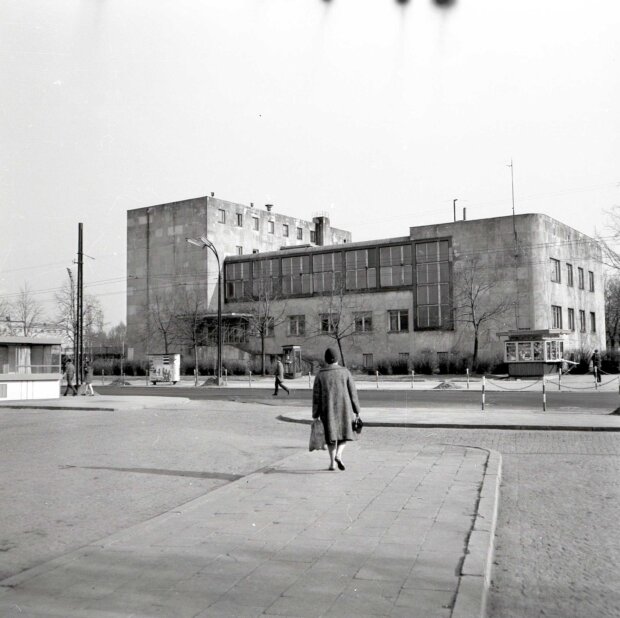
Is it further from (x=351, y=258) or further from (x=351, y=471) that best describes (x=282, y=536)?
(x=351, y=258)

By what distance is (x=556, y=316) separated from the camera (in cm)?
5628

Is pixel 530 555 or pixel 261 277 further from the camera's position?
pixel 261 277

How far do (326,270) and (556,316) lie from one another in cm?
2017

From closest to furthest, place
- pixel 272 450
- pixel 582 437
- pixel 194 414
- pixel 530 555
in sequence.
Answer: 1. pixel 530 555
2. pixel 272 450
3. pixel 582 437
4. pixel 194 414

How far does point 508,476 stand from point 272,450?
183 inches

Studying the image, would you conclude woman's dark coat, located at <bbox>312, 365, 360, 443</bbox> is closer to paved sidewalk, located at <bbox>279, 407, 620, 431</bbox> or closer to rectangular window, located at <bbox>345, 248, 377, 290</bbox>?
paved sidewalk, located at <bbox>279, 407, 620, 431</bbox>

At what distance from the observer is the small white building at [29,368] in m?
28.2

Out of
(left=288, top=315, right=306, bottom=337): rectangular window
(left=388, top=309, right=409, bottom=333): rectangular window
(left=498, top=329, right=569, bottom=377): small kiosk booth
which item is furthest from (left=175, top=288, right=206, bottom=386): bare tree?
(left=498, top=329, right=569, bottom=377): small kiosk booth

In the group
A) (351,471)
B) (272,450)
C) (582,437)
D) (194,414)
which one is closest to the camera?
(351,471)

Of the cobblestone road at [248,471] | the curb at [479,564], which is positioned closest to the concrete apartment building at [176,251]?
the cobblestone road at [248,471]

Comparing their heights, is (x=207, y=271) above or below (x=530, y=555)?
above

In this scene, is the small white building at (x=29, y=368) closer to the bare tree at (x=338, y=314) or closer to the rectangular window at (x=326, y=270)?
the bare tree at (x=338, y=314)

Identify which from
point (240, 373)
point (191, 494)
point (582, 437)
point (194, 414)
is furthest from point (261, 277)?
point (191, 494)

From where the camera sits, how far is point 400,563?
5.16 m
